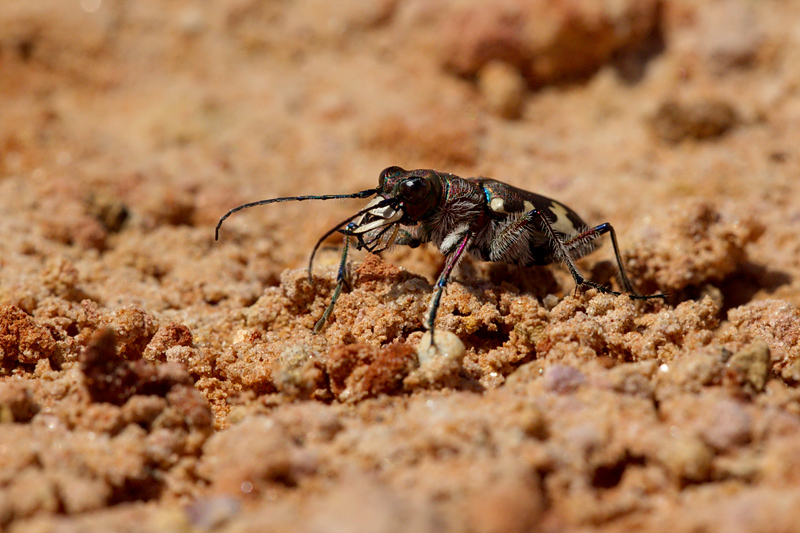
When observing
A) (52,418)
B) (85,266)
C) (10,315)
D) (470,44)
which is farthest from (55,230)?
(470,44)

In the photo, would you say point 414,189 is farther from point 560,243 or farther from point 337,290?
point 560,243

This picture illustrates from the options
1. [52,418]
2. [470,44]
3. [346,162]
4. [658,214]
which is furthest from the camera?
[470,44]

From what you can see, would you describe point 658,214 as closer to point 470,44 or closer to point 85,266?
point 470,44

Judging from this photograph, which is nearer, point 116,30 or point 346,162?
point 346,162

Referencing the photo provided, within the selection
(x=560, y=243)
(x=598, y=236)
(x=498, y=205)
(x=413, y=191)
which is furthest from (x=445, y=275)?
(x=598, y=236)

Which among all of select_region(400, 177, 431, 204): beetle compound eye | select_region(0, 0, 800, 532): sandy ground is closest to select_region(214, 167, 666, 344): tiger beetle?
select_region(400, 177, 431, 204): beetle compound eye

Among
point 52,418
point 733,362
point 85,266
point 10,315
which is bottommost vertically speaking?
point 52,418
